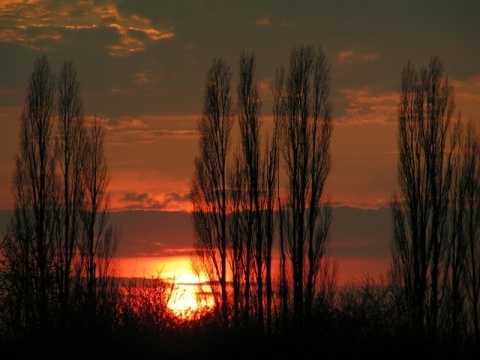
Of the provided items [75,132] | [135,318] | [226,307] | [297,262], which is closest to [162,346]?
[135,318]

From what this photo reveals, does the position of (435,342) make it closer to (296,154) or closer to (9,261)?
(296,154)

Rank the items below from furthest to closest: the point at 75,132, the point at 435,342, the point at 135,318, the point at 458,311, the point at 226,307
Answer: the point at 75,132 < the point at 458,311 < the point at 226,307 < the point at 135,318 < the point at 435,342

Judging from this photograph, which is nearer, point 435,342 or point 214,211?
point 435,342

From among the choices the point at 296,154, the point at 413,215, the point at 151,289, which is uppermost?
the point at 296,154

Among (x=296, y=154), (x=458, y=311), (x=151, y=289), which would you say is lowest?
(x=458, y=311)

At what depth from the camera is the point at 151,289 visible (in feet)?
78.9

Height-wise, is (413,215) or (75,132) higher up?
(75,132)

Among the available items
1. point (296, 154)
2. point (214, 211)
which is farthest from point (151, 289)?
point (296, 154)

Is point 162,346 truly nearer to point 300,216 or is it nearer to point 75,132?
point 300,216

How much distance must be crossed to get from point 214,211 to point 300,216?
120 inches

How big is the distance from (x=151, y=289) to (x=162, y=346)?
2157mm

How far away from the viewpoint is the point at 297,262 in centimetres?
2730

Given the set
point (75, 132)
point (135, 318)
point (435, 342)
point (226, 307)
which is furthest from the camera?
point (75, 132)

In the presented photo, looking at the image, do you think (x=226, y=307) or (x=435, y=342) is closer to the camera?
(x=435, y=342)
